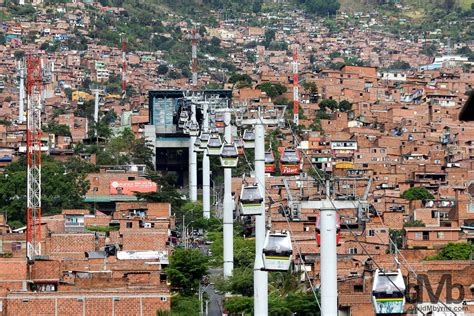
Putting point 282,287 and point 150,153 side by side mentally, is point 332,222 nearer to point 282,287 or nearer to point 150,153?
point 282,287

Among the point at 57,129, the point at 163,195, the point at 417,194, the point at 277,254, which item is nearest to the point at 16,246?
the point at 163,195

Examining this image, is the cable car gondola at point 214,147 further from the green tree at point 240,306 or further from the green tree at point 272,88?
the green tree at point 272,88

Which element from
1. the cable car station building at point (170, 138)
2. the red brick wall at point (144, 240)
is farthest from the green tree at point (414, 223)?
the cable car station building at point (170, 138)

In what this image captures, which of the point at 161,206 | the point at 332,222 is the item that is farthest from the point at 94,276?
the point at 332,222

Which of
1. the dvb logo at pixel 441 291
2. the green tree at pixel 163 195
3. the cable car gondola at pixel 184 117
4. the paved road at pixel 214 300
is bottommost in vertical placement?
the paved road at pixel 214 300

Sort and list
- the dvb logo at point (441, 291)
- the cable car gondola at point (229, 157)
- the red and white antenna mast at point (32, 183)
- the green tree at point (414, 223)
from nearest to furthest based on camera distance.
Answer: the dvb logo at point (441, 291), the cable car gondola at point (229, 157), the red and white antenna mast at point (32, 183), the green tree at point (414, 223)

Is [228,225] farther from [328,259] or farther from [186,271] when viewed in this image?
[328,259]

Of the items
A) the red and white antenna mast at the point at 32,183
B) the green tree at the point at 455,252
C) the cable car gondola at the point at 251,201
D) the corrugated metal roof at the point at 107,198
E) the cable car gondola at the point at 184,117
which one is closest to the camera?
the cable car gondola at the point at 251,201
